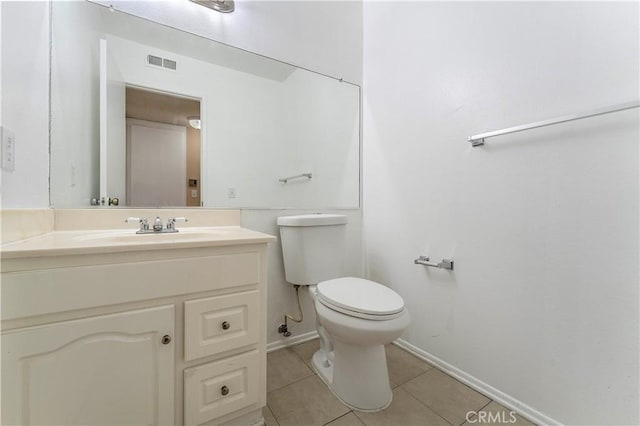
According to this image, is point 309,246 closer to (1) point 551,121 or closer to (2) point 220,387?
(2) point 220,387

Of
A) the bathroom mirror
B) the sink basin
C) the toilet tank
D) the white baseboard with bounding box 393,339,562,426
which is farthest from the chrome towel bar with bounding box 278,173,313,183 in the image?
the white baseboard with bounding box 393,339,562,426

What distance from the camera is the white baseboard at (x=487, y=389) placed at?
98 centimetres

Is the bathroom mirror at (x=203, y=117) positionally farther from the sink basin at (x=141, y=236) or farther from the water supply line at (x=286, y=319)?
the water supply line at (x=286, y=319)

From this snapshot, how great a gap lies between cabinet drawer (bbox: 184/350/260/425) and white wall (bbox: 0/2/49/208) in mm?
733

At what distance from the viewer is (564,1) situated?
3.04 ft

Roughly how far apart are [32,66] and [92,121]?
0.90ft

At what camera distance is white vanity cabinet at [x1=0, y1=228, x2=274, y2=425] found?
62 centimetres

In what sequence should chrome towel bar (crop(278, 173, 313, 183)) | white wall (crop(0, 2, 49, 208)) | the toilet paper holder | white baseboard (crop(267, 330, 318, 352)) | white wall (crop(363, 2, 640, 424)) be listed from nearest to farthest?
white wall (crop(0, 2, 49, 208))
white wall (crop(363, 2, 640, 424))
the toilet paper holder
white baseboard (crop(267, 330, 318, 352))
chrome towel bar (crop(278, 173, 313, 183))

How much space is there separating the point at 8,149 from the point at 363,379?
140 centimetres

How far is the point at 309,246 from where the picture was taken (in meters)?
1.40

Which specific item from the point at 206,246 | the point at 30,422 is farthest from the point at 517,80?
the point at 30,422

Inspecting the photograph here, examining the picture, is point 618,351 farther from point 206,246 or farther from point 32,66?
point 32,66

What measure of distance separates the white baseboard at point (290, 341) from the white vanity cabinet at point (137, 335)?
1.68ft

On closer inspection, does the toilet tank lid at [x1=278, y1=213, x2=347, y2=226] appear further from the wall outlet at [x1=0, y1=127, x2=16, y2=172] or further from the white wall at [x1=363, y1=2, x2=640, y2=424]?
the wall outlet at [x1=0, y1=127, x2=16, y2=172]
